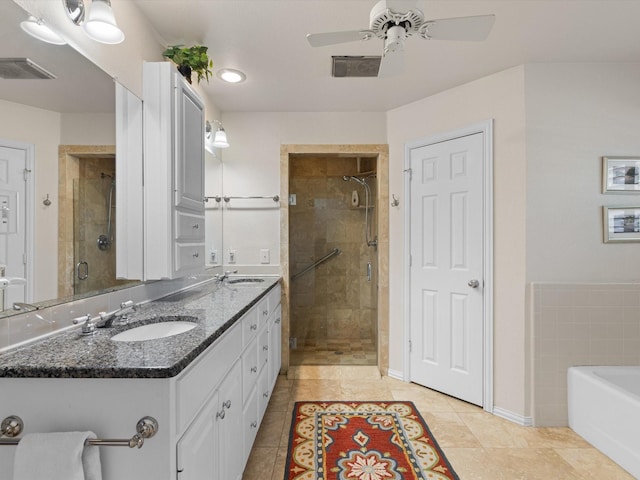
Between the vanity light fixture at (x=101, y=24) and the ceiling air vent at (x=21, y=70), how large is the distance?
0.24m

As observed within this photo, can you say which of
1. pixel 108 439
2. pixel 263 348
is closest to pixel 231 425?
pixel 108 439

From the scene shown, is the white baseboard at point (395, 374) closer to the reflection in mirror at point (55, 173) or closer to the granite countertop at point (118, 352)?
the granite countertop at point (118, 352)

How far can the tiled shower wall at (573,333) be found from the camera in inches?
85.6

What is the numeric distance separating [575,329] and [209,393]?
2307mm

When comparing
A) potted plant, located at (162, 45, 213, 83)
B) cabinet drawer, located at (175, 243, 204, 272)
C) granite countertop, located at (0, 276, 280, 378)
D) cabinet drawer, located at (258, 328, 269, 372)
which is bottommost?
cabinet drawer, located at (258, 328, 269, 372)

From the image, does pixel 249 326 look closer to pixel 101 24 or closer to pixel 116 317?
pixel 116 317

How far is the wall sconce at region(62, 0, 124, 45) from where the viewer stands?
1.23 metres

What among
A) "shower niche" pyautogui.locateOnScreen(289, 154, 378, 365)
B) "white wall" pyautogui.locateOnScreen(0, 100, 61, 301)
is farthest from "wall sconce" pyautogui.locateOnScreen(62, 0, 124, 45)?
"shower niche" pyautogui.locateOnScreen(289, 154, 378, 365)

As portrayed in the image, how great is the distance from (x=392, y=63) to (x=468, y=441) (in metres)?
2.18

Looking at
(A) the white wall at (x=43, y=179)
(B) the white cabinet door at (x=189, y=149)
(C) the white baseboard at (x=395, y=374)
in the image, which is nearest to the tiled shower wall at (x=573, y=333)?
(C) the white baseboard at (x=395, y=374)

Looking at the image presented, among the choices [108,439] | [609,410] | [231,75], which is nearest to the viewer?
[108,439]

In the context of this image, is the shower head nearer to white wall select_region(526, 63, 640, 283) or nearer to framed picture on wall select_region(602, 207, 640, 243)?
white wall select_region(526, 63, 640, 283)

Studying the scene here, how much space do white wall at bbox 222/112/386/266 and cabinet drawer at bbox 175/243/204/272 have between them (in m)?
0.94

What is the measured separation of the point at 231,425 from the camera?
1.40 metres
